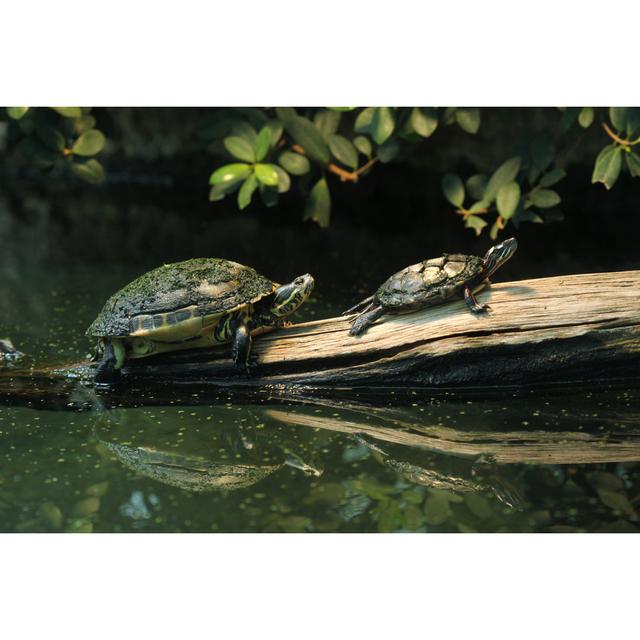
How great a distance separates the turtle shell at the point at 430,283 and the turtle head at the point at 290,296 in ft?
0.86

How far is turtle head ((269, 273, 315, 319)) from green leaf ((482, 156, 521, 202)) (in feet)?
6.35

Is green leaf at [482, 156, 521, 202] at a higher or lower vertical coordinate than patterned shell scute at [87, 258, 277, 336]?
lower

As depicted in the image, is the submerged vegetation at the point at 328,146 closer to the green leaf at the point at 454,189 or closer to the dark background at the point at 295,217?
the green leaf at the point at 454,189

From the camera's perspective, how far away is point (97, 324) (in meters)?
2.81

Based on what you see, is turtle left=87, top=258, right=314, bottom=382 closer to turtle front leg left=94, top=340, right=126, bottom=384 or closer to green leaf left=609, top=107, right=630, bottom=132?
turtle front leg left=94, top=340, right=126, bottom=384

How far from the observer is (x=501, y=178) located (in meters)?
4.46

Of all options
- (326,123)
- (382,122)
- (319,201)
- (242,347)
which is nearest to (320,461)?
(242,347)

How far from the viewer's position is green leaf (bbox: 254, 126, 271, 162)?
411cm

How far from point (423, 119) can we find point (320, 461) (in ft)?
8.71

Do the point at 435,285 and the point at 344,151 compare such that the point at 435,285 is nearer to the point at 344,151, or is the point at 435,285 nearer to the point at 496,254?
the point at 496,254

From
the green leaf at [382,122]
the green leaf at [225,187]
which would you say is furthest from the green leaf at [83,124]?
the green leaf at [382,122]

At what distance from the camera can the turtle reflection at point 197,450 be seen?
2.21 m

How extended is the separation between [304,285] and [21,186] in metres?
5.67

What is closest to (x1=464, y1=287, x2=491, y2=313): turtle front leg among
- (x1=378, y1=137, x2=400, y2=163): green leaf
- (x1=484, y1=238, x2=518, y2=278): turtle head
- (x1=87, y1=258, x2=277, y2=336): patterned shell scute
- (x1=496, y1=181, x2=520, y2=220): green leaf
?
(x1=484, y1=238, x2=518, y2=278): turtle head
